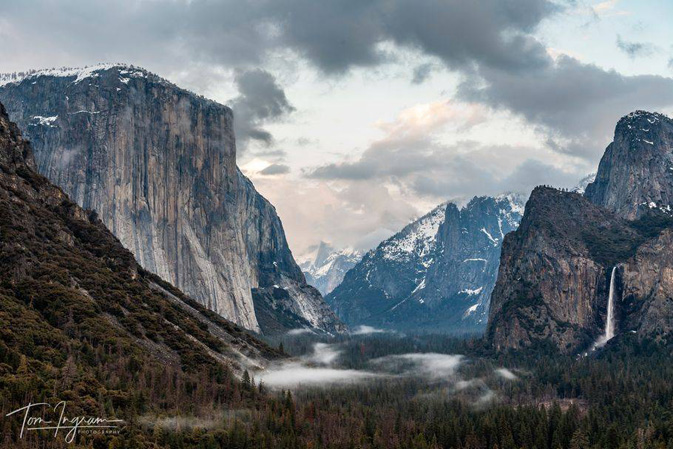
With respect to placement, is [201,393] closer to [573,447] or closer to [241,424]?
[241,424]

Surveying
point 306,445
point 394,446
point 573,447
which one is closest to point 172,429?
point 306,445

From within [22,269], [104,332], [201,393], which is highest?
[22,269]

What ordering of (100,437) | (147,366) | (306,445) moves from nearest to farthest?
(100,437) → (306,445) → (147,366)

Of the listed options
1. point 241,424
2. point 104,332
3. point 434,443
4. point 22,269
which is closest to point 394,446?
point 434,443

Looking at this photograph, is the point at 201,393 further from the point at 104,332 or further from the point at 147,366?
the point at 104,332

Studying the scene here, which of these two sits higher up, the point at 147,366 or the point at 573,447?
the point at 147,366

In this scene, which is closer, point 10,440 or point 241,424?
point 10,440

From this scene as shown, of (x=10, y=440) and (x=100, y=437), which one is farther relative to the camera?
(x=100, y=437)

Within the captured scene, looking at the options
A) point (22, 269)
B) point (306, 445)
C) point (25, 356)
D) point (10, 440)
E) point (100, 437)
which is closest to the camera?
point (10, 440)

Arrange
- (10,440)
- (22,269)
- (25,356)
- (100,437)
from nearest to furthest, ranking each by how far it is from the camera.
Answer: (10,440) → (100,437) → (25,356) → (22,269)
